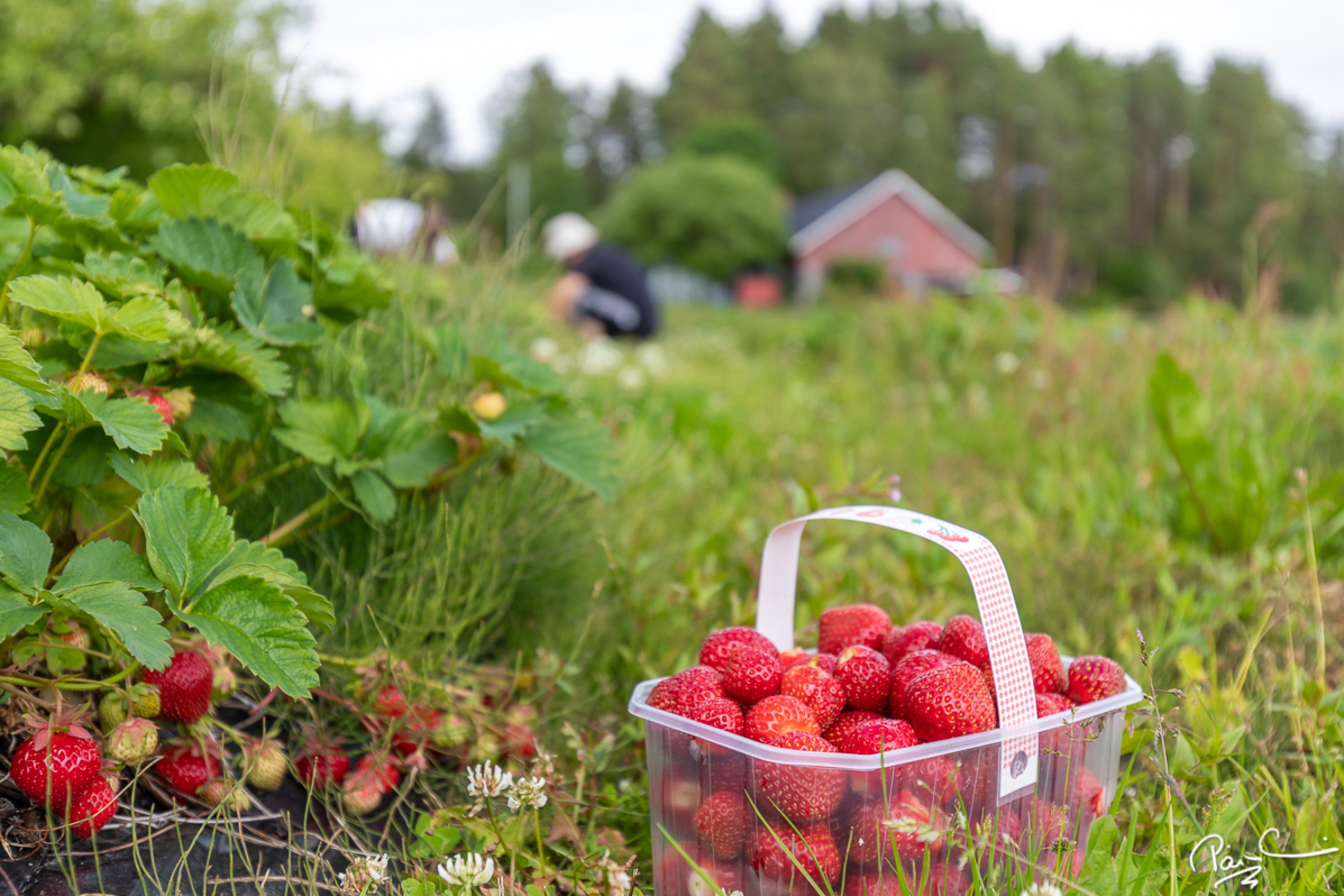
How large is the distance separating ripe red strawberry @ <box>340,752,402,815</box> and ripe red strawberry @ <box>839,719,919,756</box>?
2.03 feet

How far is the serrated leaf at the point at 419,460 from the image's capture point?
54.4 inches

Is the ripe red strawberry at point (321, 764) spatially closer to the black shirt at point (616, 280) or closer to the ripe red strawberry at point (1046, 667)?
the ripe red strawberry at point (1046, 667)

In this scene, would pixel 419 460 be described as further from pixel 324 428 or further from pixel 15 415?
pixel 15 415

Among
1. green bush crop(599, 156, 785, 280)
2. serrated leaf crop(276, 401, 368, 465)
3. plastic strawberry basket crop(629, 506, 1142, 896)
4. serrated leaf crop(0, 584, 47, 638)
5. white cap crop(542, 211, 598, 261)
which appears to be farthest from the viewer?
green bush crop(599, 156, 785, 280)

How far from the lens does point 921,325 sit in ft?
19.2

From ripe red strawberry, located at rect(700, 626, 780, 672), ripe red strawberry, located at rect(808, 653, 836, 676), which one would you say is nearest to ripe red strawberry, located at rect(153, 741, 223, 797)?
ripe red strawberry, located at rect(700, 626, 780, 672)

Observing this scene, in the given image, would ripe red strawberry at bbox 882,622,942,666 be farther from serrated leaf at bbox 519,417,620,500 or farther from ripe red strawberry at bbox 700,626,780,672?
serrated leaf at bbox 519,417,620,500

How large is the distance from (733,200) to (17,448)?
107 feet

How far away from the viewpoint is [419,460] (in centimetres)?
142

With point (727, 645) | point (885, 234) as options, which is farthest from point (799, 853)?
point (885, 234)

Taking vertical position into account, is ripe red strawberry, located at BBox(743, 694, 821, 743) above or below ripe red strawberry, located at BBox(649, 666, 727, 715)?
above

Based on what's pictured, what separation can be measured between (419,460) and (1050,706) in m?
0.93

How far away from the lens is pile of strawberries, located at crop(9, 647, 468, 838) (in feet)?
3.37

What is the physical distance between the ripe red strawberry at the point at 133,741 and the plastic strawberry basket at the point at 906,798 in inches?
22.1
